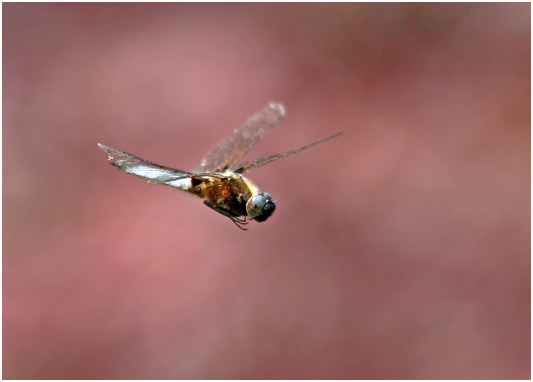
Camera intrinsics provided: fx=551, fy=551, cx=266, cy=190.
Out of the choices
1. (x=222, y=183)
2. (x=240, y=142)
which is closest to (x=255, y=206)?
(x=222, y=183)

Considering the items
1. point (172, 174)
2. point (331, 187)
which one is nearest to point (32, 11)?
point (331, 187)

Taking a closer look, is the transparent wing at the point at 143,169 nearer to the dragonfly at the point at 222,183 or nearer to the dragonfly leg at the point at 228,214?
the dragonfly at the point at 222,183

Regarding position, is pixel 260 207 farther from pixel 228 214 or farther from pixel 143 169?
pixel 143 169

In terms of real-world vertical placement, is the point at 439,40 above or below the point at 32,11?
above

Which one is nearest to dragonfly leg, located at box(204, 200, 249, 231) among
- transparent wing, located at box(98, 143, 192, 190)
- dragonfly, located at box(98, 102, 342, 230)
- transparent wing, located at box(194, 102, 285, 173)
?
dragonfly, located at box(98, 102, 342, 230)

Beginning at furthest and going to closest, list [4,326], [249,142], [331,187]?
[331,187] < [4,326] < [249,142]

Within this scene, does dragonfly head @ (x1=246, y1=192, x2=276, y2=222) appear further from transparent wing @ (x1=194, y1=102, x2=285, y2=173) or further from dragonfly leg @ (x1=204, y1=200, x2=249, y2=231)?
transparent wing @ (x1=194, y1=102, x2=285, y2=173)

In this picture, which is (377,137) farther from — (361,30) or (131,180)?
(131,180)
